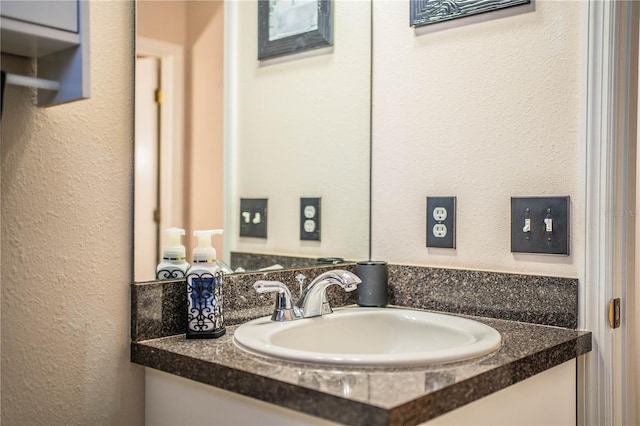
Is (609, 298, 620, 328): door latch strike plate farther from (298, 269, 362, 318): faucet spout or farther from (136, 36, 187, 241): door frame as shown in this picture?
(136, 36, 187, 241): door frame

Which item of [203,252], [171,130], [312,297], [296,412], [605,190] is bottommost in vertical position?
[296,412]

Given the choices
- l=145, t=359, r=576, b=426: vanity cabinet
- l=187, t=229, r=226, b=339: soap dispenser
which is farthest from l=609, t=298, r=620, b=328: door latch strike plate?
l=187, t=229, r=226, b=339: soap dispenser

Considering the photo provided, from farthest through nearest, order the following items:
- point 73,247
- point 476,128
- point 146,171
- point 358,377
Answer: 1. point 476,128
2. point 146,171
3. point 73,247
4. point 358,377

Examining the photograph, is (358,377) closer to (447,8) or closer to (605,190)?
(605,190)

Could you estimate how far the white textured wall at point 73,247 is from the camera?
1.00 meters

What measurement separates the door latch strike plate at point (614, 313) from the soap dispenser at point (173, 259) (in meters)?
0.84

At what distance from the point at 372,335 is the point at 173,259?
0.47 metres

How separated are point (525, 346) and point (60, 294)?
80 cm

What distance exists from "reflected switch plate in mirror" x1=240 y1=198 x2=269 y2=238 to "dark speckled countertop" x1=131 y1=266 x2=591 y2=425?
0.49 feet

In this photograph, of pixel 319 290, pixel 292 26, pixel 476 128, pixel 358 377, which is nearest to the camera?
pixel 358 377

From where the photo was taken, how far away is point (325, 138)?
162cm

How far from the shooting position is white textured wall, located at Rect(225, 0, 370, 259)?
5.10 ft

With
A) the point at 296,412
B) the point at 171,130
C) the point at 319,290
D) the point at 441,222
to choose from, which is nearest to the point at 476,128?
the point at 441,222

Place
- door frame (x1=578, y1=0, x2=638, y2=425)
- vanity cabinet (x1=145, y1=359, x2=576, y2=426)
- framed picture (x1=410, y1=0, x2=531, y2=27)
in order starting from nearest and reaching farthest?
vanity cabinet (x1=145, y1=359, x2=576, y2=426) → door frame (x1=578, y1=0, x2=638, y2=425) → framed picture (x1=410, y1=0, x2=531, y2=27)
